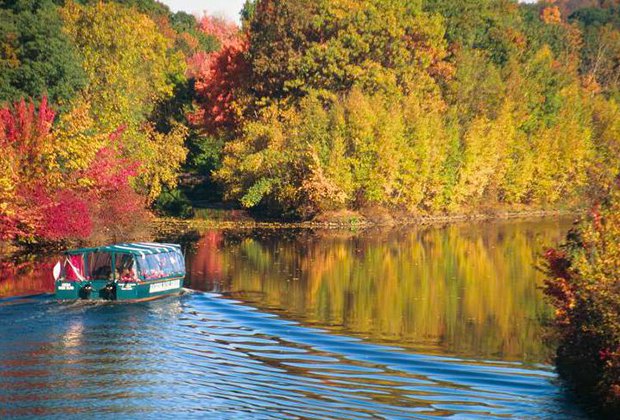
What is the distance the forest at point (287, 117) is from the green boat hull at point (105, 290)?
15.3 m

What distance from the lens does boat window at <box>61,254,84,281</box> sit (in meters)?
40.4

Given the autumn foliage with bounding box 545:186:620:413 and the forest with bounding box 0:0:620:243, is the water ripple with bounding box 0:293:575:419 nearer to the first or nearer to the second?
the autumn foliage with bounding box 545:186:620:413

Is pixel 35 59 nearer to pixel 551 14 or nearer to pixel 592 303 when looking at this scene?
pixel 592 303

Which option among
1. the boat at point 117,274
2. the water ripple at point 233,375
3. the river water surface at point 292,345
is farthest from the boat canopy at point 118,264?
the water ripple at point 233,375

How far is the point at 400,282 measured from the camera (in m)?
47.6

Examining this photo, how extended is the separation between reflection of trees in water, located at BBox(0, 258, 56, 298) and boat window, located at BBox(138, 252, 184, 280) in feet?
14.9

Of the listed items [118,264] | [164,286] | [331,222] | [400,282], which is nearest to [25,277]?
[118,264]

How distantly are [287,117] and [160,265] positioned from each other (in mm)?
44473

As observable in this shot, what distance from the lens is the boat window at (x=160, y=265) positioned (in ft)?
137

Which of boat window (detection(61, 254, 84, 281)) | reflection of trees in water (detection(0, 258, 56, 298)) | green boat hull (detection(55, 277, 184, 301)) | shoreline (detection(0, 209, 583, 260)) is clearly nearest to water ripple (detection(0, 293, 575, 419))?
green boat hull (detection(55, 277, 184, 301))

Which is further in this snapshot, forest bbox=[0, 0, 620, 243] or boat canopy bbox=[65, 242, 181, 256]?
forest bbox=[0, 0, 620, 243]

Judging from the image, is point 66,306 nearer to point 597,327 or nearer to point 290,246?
point 597,327

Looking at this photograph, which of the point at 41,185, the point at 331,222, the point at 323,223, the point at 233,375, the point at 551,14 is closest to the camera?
the point at 233,375

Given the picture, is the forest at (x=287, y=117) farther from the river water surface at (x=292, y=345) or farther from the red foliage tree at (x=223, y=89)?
the river water surface at (x=292, y=345)
